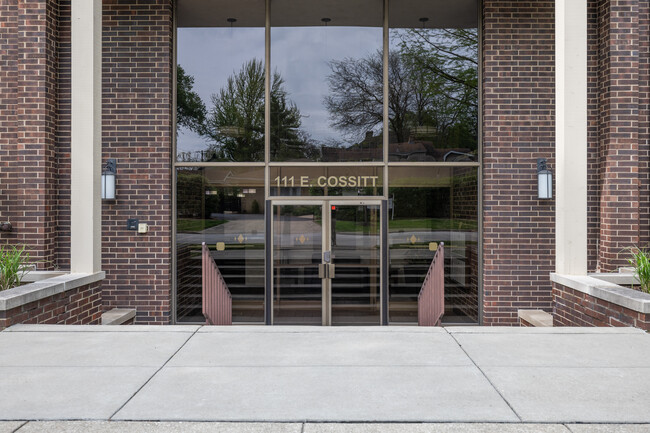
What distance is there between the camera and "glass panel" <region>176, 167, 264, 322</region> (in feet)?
27.2

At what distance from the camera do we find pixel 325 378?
391 cm

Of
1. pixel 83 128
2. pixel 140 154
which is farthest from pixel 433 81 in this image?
pixel 83 128

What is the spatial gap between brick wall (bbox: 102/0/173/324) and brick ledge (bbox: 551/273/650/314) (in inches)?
219

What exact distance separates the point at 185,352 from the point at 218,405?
1.36 meters

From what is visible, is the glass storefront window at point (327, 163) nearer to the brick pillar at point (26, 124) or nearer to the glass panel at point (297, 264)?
the glass panel at point (297, 264)

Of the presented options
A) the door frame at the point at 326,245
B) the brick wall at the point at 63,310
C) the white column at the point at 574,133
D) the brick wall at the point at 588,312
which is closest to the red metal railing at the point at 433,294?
the door frame at the point at 326,245

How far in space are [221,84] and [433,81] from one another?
3333 mm

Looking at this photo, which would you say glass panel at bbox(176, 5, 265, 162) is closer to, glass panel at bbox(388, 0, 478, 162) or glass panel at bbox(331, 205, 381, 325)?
glass panel at bbox(331, 205, 381, 325)

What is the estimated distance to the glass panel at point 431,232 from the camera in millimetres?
8211

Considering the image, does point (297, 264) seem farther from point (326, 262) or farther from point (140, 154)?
point (140, 154)

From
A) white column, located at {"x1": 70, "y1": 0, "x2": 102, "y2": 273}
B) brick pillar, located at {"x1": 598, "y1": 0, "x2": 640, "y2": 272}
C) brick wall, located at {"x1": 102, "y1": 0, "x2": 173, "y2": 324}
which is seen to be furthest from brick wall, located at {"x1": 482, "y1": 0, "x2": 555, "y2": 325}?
white column, located at {"x1": 70, "y1": 0, "x2": 102, "y2": 273}

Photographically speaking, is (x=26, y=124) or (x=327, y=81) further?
(x=327, y=81)

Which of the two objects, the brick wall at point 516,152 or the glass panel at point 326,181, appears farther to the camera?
the glass panel at point 326,181

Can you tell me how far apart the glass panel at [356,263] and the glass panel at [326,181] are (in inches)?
10.5
